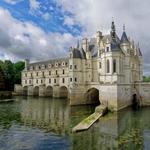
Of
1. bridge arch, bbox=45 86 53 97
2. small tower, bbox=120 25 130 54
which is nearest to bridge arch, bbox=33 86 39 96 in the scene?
bridge arch, bbox=45 86 53 97

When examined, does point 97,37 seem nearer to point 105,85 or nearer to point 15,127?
point 105,85

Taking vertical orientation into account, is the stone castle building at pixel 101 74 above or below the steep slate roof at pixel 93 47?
below

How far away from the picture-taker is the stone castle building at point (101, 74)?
138 ft

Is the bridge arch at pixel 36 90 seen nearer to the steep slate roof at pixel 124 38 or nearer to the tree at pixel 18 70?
the tree at pixel 18 70

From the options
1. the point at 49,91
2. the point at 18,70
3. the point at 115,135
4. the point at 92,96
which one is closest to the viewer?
the point at 115,135

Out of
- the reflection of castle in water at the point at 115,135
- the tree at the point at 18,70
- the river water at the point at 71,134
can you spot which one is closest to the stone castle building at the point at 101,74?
the reflection of castle in water at the point at 115,135

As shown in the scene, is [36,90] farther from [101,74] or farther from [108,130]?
[108,130]

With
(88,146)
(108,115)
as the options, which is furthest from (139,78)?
(88,146)

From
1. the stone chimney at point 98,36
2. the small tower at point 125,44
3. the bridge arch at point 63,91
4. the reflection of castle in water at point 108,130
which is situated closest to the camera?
the reflection of castle in water at point 108,130

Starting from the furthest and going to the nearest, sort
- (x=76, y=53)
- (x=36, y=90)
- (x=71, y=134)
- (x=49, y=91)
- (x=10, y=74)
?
(x=10, y=74)
(x=36, y=90)
(x=49, y=91)
(x=76, y=53)
(x=71, y=134)

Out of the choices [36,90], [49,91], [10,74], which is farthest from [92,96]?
[10,74]

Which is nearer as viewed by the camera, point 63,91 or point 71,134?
point 71,134

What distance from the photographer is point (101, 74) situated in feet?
152

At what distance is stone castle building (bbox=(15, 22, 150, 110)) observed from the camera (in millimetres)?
42159
